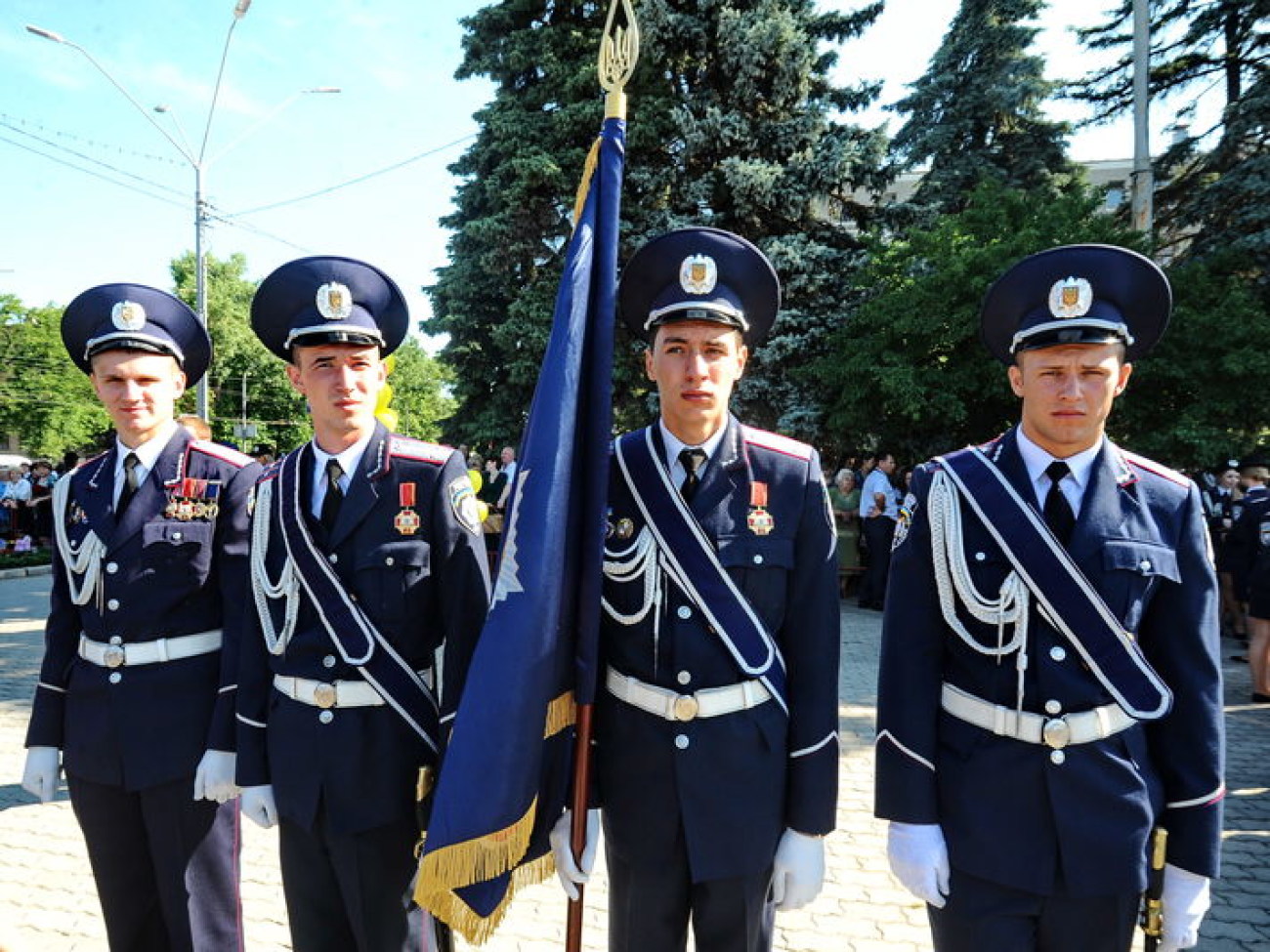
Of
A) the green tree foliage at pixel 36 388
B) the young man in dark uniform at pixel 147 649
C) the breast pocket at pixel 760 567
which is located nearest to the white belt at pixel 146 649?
the young man in dark uniform at pixel 147 649

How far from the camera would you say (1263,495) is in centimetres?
802

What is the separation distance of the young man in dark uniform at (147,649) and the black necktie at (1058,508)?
2432 mm

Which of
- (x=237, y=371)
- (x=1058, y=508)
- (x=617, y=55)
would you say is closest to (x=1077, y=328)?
(x=1058, y=508)

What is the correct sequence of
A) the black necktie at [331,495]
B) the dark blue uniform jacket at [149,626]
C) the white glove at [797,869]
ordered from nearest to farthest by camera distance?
the white glove at [797,869] → the black necktie at [331,495] → the dark blue uniform jacket at [149,626]

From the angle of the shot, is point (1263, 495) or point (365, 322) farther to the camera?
point (1263, 495)

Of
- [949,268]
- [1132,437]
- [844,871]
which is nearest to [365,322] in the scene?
[844,871]

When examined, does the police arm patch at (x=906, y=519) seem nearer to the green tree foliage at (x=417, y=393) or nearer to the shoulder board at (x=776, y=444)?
the shoulder board at (x=776, y=444)

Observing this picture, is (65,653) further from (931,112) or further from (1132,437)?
(931,112)

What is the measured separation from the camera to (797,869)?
2285 mm

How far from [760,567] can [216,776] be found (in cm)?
179

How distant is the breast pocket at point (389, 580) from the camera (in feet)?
8.17

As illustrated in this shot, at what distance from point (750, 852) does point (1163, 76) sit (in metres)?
22.2

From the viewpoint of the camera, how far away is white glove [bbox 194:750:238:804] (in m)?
2.64

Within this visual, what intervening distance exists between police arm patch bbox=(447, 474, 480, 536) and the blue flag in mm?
329
